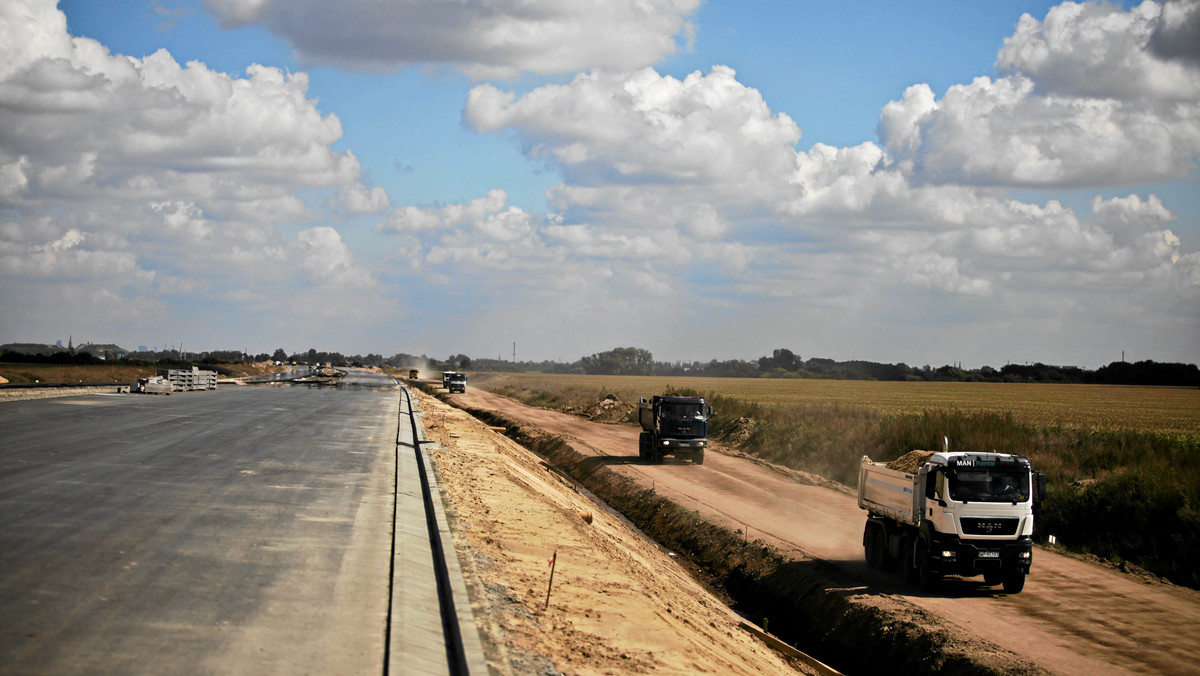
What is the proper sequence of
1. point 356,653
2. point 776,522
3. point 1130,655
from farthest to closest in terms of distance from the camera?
point 776,522
point 1130,655
point 356,653

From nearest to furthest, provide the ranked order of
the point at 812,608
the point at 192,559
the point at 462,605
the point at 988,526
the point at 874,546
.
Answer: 1. the point at 462,605
2. the point at 192,559
3. the point at 988,526
4. the point at 812,608
5. the point at 874,546

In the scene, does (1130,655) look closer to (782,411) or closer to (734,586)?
(734,586)

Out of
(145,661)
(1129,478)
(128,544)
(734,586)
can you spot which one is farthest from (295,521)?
(1129,478)

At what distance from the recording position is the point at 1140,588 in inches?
664

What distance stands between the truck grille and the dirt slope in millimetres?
3617

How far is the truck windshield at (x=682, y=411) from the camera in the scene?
1427 inches

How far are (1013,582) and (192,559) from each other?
13116 millimetres

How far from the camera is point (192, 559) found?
11.2 metres

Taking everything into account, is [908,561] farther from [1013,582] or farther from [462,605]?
[462,605]

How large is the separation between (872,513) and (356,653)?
42.1ft

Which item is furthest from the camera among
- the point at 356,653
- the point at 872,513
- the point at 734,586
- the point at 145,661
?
the point at 734,586

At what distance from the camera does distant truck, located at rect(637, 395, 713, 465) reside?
36.0 meters

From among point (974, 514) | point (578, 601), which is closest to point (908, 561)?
point (974, 514)

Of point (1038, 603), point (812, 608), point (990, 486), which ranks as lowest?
point (812, 608)
